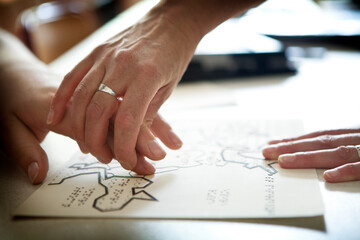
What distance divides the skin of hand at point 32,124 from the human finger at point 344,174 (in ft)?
0.86

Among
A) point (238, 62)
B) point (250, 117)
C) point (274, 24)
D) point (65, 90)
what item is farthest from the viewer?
point (274, 24)

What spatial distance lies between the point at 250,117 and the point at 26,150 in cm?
51

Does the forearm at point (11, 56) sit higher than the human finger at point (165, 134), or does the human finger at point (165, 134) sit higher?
the forearm at point (11, 56)

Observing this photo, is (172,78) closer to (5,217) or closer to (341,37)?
(5,217)

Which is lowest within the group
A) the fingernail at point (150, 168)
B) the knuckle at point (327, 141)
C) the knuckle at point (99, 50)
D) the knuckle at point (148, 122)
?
the fingernail at point (150, 168)

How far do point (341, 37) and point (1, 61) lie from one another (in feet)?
Result: 3.99

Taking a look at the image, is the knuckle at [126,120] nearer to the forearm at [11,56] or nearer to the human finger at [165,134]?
the human finger at [165,134]

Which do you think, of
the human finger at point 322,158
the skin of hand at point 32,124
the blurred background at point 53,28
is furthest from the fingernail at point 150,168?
the blurred background at point 53,28

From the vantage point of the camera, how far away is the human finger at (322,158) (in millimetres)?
518

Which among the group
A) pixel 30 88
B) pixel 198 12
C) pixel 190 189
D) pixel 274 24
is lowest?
pixel 190 189

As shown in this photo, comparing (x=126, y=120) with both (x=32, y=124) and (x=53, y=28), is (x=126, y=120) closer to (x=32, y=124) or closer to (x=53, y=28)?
(x=32, y=124)

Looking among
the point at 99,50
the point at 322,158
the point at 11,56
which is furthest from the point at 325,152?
the point at 11,56

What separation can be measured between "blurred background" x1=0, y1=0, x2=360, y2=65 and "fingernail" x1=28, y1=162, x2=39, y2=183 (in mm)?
1014

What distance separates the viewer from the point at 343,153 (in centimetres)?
52
